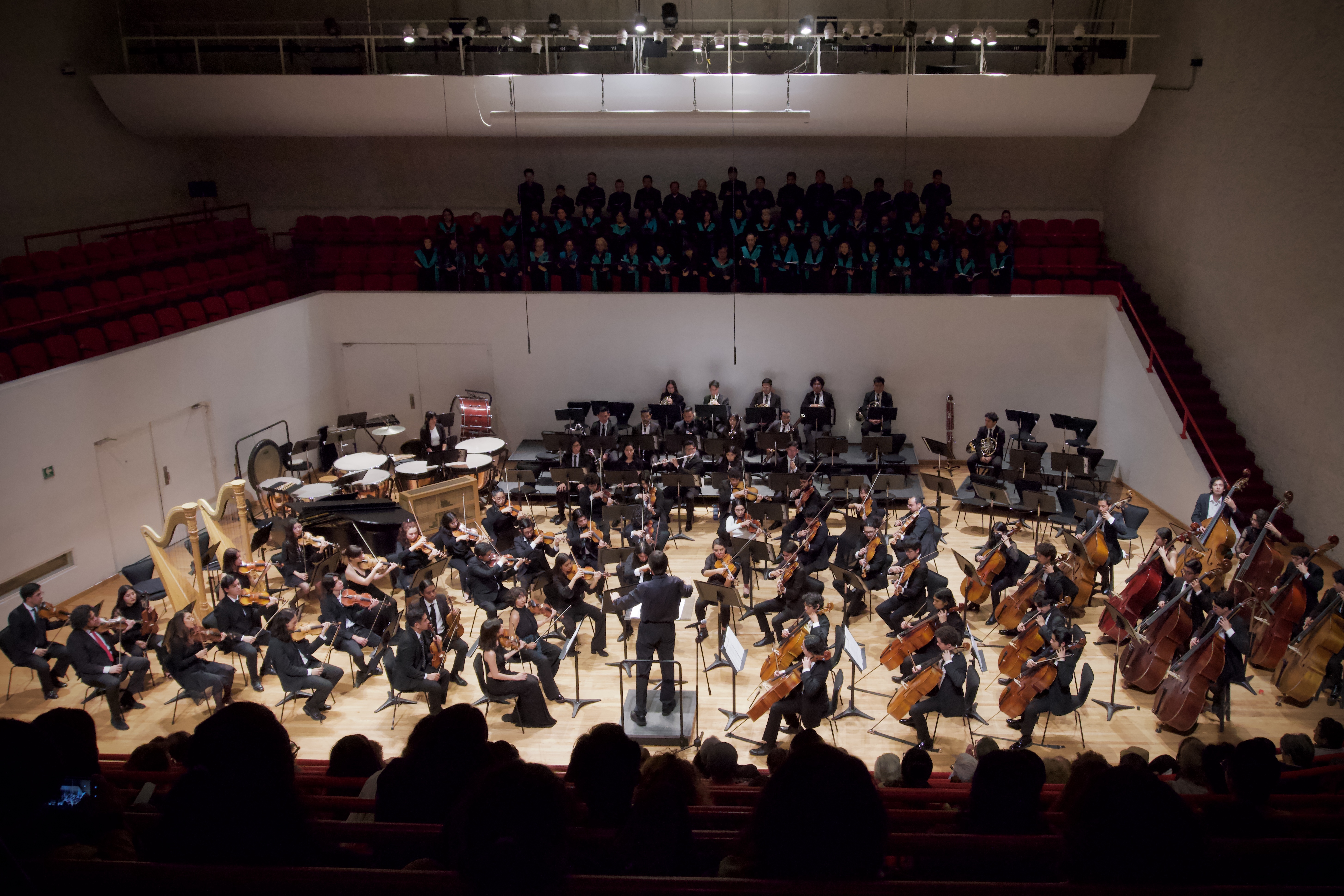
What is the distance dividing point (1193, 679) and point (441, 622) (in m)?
6.29

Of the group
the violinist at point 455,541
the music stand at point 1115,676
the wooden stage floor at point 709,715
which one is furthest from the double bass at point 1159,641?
the violinist at point 455,541

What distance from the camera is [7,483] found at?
10.0m

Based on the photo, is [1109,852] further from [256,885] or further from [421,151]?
[421,151]

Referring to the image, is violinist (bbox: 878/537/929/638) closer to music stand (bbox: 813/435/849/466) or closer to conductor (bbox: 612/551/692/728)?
conductor (bbox: 612/551/692/728)

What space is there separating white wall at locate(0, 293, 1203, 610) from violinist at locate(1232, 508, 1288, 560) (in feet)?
12.1

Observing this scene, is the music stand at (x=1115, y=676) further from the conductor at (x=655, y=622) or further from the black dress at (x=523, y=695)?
the black dress at (x=523, y=695)

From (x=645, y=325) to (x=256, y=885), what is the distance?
1395 cm

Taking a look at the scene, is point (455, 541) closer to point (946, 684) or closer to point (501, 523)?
point (501, 523)

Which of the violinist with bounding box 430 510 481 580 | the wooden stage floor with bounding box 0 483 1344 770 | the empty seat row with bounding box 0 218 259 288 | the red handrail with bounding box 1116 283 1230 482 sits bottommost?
the wooden stage floor with bounding box 0 483 1344 770

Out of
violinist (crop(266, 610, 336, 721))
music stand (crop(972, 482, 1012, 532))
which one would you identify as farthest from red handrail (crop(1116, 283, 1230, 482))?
violinist (crop(266, 610, 336, 721))

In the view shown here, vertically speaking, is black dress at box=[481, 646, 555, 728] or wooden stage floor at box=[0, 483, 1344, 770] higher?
black dress at box=[481, 646, 555, 728]

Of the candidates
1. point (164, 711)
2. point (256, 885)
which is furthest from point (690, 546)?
point (256, 885)

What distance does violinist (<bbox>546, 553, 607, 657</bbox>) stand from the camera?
9.09 m

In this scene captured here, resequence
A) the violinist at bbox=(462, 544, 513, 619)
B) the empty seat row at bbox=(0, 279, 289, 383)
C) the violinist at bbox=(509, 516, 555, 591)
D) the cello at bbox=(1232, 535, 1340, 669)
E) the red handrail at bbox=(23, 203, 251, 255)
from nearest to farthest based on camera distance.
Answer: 1. the cello at bbox=(1232, 535, 1340, 669)
2. the violinist at bbox=(462, 544, 513, 619)
3. the violinist at bbox=(509, 516, 555, 591)
4. the empty seat row at bbox=(0, 279, 289, 383)
5. the red handrail at bbox=(23, 203, 251, 255)
